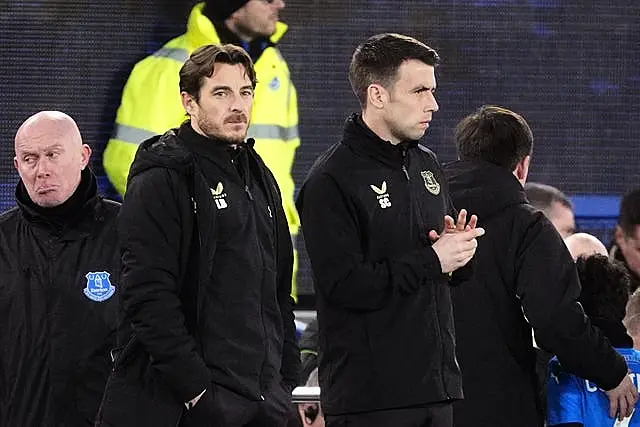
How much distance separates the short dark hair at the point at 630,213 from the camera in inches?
214

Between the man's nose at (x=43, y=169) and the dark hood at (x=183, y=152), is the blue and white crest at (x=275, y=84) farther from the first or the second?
the dark hood at (x=183, y=152)

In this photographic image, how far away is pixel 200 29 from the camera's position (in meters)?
5.54

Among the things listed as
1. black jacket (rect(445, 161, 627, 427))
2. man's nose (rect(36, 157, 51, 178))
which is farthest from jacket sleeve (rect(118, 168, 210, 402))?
black jacket (rect(445, 161, 627, 427))

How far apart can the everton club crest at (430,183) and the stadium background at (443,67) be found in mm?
1970

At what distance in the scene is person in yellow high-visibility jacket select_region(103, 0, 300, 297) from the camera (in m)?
5.53

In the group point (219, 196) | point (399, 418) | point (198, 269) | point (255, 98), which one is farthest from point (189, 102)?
point (255, 98)

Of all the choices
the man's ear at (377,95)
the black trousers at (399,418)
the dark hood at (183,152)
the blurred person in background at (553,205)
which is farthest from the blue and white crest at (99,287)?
the blurred person in background at (553,205)

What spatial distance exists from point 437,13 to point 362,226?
2.31m

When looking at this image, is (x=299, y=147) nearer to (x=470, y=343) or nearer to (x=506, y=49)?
(x=506, y=49)

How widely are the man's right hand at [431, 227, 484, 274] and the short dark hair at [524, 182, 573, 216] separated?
2.02 m

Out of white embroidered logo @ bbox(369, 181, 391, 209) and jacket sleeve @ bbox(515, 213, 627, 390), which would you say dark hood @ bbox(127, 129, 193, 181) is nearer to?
white embroidered logo @ bbox(369, 181, 391, 209)

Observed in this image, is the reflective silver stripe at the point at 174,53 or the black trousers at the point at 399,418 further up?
the reflective silver stripe at the point at 174,53

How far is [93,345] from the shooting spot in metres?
3.89

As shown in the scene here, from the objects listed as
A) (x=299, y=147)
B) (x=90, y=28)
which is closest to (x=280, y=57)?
(x=299, y=147)
